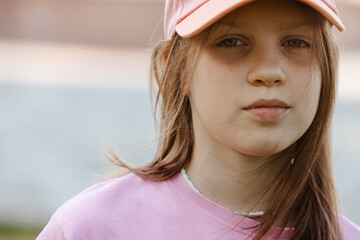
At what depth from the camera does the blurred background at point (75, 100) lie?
5363mm

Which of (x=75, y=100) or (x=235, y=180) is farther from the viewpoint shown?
(x=75, y=100)

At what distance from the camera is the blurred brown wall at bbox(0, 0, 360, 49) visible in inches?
444

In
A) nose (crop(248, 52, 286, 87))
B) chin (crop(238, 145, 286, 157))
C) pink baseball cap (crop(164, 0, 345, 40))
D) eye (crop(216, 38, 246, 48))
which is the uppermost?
pink baseball cap (crop(164, 0, 345, 40))

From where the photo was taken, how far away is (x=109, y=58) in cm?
1030

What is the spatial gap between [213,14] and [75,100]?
609cm

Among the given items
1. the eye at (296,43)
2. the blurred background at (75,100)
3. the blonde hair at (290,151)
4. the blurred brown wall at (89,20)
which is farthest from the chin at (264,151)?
the blurred brown wall at (89,20)

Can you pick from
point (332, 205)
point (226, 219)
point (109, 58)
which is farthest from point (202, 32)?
point (109, 58)

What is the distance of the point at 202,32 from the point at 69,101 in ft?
19.6

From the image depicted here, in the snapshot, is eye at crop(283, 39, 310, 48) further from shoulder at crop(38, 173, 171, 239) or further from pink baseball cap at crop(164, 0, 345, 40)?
shoulder at crop(38, 173, 171, 239)

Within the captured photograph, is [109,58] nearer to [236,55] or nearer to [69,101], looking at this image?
[69,101]

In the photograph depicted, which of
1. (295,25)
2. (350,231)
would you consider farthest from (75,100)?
(295,25)

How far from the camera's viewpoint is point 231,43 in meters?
1.85

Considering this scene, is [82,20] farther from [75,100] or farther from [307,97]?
[307,97]

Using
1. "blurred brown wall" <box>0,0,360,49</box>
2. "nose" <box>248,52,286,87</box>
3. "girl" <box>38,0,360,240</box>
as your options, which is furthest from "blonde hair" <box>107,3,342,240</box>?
"blurred brown wall" <box>0,0,360,49</box>
